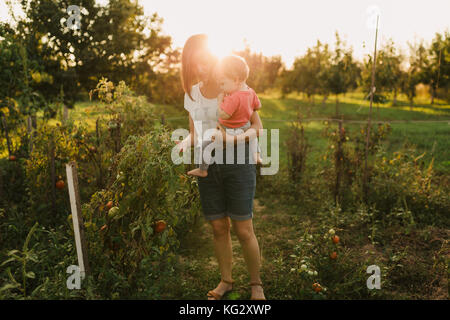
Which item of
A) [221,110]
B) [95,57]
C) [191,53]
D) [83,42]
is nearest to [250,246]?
[221,110]

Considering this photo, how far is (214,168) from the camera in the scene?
7.26 feet

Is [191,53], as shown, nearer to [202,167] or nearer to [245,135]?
[245,135]

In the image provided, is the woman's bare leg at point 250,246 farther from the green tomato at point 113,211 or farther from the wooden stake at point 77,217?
the wooden stake at point 77,217

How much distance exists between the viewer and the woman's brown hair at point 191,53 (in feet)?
6.91

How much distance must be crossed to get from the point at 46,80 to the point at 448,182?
8.71m

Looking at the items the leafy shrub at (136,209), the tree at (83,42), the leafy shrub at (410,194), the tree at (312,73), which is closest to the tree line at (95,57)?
the tree at (83,42)

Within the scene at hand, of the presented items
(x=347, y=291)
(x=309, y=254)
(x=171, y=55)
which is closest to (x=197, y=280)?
(x=309, y=254)

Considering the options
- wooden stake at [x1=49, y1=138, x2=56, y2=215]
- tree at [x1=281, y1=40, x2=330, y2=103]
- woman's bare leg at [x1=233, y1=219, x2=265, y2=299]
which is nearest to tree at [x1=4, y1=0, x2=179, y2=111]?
wooden stake at [x1=49, y1=138, x2=56, y2=215]

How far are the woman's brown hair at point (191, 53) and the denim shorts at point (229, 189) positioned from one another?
50cm

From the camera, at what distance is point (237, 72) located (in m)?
2.08

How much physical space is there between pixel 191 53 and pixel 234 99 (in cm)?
37

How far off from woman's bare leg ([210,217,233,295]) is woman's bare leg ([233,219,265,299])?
9 centimetres

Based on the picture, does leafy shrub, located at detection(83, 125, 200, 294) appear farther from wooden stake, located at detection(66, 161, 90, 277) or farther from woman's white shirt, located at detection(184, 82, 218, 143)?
woman's white shirt, located at detection(184, 82, 218, 143)
